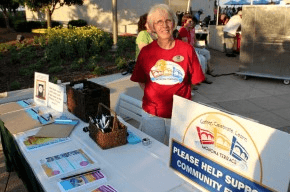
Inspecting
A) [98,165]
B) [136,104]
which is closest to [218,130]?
[98,165]

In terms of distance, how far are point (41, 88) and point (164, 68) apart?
143cm

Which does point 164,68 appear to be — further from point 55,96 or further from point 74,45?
point 74,45

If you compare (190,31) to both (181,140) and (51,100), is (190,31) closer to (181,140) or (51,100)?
(51,100)

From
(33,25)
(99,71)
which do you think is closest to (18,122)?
(99,71)

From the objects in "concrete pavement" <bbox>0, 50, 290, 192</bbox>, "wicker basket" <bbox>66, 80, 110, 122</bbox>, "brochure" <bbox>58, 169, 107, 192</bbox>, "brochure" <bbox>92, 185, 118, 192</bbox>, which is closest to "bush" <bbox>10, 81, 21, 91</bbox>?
"concrete pavement" <bbox>0, 50, 290, 192</bbox>

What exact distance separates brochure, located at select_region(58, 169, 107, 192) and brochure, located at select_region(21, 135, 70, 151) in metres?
0.57

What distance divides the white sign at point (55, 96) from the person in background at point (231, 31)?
8799mm

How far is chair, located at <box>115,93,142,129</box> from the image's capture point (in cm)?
340

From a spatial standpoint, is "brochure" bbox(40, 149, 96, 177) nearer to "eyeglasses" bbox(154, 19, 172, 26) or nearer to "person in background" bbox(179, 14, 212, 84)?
"eyeglasses" bbox(154, 19, 172, 26)

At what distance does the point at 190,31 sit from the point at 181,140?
5544mm

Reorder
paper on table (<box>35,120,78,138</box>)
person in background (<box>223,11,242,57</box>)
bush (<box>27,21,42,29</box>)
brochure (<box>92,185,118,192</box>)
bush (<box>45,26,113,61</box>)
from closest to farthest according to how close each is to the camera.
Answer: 1. brochure (<box>92,185,118,192</box>)
2. paper on table (<box>35,120,78,138</box>)
3. bush (<box>45,26,113,61</box>)
4. person in background (<box>223,11,242,57</box>)
5. bush (<box>27,21,42,29</box>)

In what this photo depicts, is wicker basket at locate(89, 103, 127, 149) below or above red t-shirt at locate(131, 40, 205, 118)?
below

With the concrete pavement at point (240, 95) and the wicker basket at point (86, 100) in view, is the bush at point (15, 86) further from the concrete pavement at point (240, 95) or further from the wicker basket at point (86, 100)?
the wicker basket at point (86, 100)

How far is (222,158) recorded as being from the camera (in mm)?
1469
